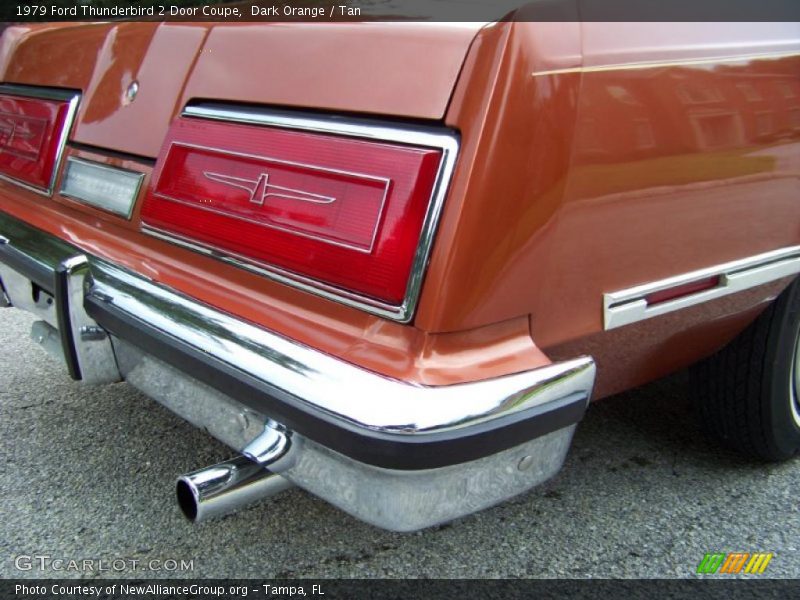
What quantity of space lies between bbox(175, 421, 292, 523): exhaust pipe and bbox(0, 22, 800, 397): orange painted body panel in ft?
0.61

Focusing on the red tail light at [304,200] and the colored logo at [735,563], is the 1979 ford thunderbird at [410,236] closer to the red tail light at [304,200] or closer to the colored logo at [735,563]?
the red tail light at [304,200]

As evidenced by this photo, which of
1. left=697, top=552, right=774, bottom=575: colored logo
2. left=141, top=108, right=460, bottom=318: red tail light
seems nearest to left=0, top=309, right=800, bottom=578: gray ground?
left=697, top=552, right=774, bottom=575: colored logo

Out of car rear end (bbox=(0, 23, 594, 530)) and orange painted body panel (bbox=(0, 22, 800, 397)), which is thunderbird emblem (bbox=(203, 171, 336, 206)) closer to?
car rear end (bbox=(0, 23, 594, 530))

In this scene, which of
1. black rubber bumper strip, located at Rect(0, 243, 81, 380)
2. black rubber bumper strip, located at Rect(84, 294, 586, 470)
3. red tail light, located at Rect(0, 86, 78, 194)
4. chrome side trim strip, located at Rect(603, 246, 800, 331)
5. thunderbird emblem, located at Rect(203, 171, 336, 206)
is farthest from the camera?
red tail light, located at Rect(0, 86, 78, 194)

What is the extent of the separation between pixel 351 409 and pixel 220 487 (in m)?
0.30

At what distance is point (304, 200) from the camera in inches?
57.8

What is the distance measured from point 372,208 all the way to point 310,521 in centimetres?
102

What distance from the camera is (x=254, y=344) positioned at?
1.44 meters
